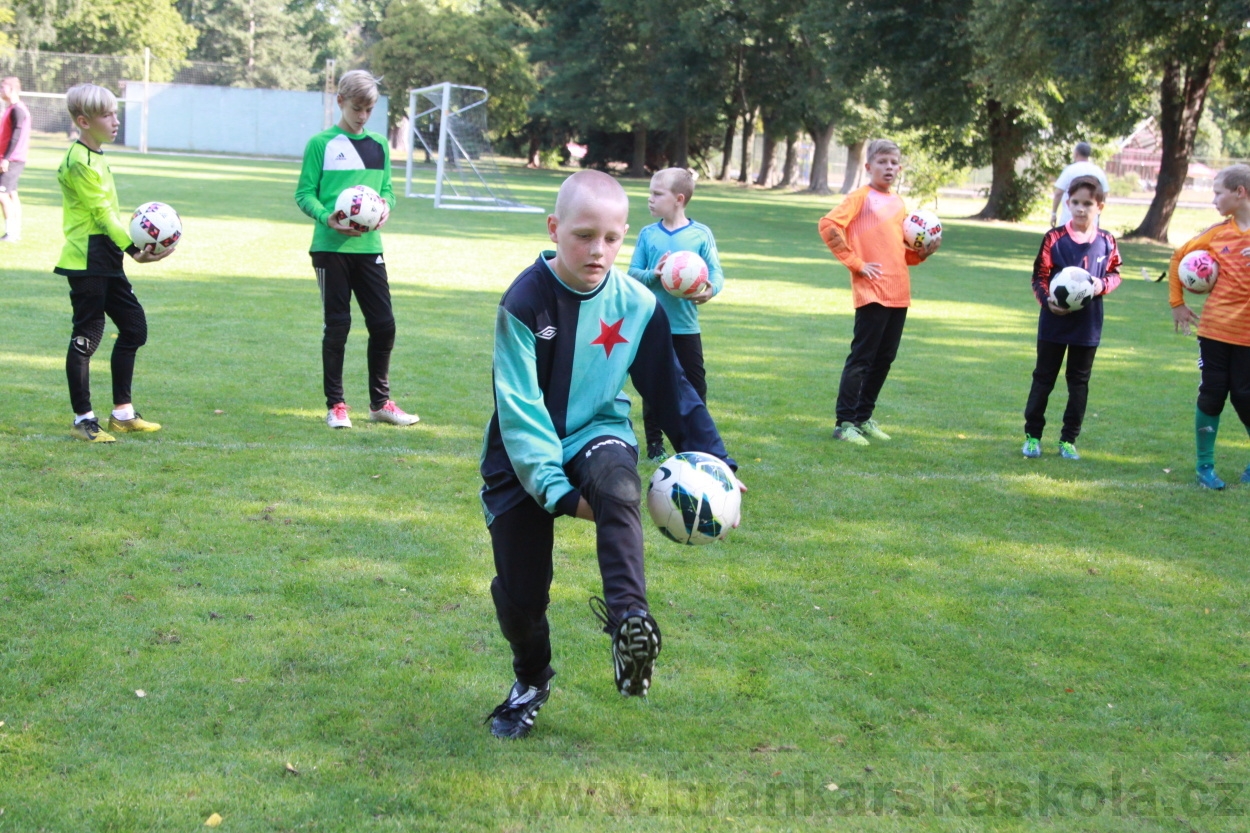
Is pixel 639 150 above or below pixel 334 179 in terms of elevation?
above

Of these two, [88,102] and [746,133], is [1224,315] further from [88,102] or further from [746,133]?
[746,133]

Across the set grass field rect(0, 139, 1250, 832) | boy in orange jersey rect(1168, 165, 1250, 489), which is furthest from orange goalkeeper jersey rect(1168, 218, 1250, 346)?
grass field rect(0, 139, 1250, 832)

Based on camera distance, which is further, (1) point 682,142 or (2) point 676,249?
(1) point 682,142

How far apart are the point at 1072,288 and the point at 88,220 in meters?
6.54

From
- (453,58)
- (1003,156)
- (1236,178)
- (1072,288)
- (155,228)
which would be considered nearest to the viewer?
(155,228)

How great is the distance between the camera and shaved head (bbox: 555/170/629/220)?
11.7 feet

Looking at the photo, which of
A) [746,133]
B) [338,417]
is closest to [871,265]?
[338,417]

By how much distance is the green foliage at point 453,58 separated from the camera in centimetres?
→ 5806

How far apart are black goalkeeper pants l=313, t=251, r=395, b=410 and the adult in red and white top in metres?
10.3

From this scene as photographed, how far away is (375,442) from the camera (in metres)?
7.94

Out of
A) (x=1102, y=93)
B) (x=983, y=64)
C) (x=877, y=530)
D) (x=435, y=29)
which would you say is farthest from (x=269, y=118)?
(x=877, y=530)

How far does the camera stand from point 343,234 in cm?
783

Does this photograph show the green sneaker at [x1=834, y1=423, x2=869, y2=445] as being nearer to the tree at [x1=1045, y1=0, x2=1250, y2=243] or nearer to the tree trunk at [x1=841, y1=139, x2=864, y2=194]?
the tree at [x1=1045, y1=0, x2=1250, y2=243]

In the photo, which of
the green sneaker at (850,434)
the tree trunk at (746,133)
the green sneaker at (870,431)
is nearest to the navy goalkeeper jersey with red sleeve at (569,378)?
the green sneaker at (850,434)
